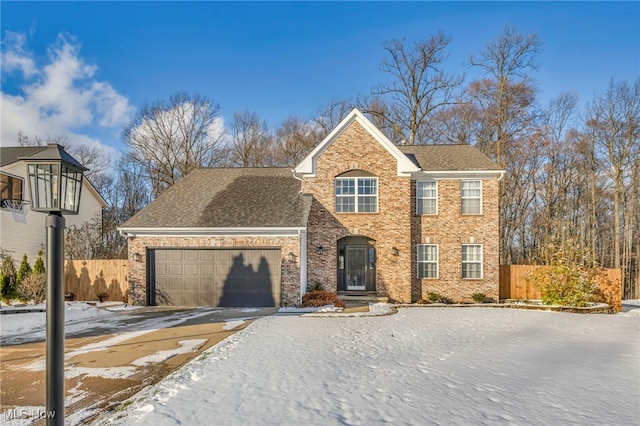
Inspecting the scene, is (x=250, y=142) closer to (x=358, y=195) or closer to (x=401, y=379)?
(x=358, y=195)

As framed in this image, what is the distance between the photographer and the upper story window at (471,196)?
1577 cm

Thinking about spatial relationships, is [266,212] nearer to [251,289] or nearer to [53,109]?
[251,289]

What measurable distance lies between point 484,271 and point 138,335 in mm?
13710

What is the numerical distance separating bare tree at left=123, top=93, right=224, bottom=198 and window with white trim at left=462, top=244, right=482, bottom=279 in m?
22.9

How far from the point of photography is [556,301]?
1380cm

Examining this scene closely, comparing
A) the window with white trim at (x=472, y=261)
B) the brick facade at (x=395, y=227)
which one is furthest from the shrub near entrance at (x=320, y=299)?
the window with white trim at (x=472, y=261)

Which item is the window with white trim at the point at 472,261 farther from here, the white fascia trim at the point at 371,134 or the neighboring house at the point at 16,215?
the neighboring house at the point at 16,215

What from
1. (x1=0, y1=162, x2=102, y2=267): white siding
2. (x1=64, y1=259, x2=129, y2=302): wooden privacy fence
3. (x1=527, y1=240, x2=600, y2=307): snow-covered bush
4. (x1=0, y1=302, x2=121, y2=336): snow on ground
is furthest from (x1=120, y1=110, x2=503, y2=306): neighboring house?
(x1=0, y1=162, x2=102, y2=267): white siding

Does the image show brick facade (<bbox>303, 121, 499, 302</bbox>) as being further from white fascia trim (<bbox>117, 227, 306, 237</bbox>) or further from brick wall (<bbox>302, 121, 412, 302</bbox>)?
white fascia trim (<bbox>117, 227, 306, 237</bbox>)

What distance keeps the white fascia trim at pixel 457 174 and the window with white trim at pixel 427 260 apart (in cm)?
309

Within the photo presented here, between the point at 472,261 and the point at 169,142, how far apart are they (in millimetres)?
25929

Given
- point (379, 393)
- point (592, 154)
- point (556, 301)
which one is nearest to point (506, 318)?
point (556, 301)

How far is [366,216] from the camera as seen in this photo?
15.3 m

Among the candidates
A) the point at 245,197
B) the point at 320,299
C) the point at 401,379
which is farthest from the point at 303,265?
the point at 401,379
